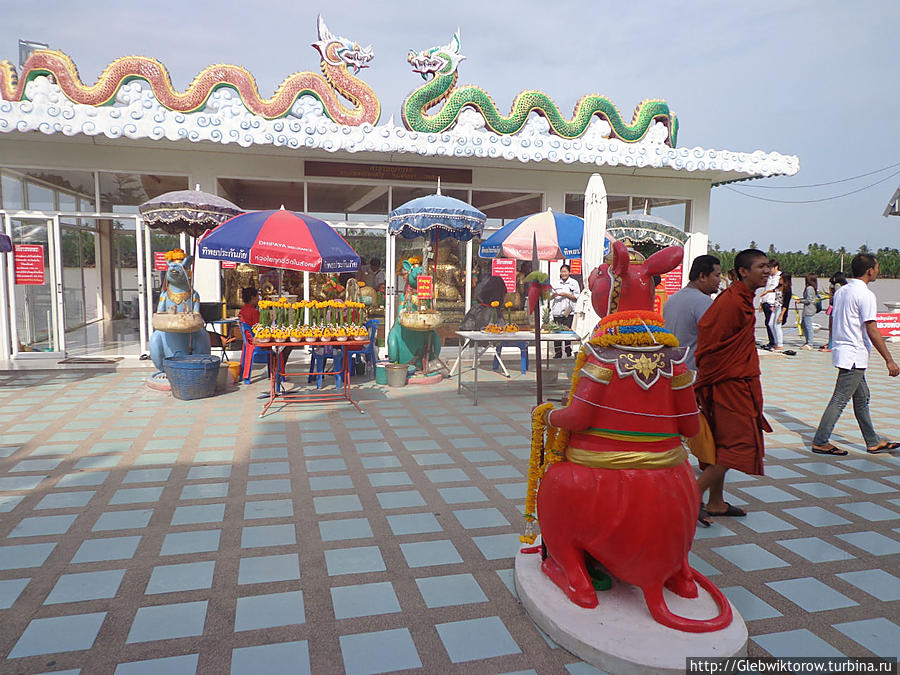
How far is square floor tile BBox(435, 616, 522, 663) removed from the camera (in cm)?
240

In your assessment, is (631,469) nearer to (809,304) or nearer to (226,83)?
(226,83)

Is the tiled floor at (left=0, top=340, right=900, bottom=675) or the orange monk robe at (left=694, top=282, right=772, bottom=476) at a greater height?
the orange monk robe at (left=694, top=282, right=772, bottom=476)

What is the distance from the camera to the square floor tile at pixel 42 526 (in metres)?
3.39

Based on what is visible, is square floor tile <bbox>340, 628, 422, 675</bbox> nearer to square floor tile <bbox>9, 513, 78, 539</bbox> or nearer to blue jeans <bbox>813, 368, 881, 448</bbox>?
square floor tile <bbox>9, 513, 78, 539</bbox>

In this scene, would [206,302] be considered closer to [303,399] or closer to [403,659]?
[303,399]

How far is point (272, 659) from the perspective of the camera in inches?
92.3

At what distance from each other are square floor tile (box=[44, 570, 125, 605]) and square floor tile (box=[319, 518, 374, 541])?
3.55ft

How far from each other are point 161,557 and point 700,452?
3.20m

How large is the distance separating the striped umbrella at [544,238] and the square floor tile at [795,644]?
5892 millimetres

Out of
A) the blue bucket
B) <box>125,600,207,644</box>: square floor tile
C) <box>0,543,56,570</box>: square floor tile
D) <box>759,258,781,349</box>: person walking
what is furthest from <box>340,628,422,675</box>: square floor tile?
<box>759,258,781,349</box>: person walking

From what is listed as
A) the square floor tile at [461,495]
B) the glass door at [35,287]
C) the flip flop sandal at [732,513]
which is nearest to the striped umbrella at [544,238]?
the square floor tile at [461,495]

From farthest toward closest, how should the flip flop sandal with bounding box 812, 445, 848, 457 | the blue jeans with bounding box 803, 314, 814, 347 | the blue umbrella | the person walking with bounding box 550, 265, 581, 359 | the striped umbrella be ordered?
the blue jeans with bounding box 803, 314, 814, 347 < the person walking with bounding box 550, 265, 581, 359 < the striped umbrella < the blue umbrella < the flip flop sandal with bounding box 812, 445, 848, 457

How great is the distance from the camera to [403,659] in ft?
7.74

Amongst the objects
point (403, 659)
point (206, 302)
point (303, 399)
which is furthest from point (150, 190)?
point (403, 659)
